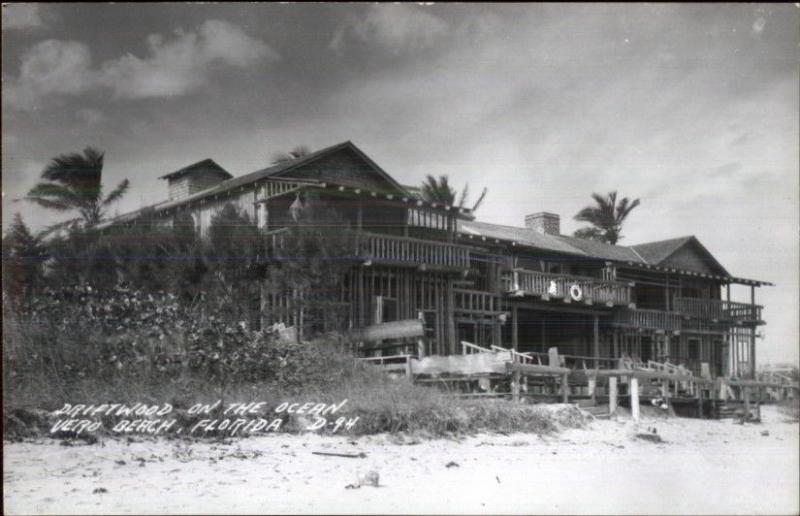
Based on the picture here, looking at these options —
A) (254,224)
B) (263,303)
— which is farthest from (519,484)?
(254,224)

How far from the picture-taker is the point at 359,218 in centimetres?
2175

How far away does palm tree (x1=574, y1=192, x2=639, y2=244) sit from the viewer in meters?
40.7

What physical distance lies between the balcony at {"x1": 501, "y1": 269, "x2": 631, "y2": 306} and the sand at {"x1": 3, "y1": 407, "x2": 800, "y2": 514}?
14658mm

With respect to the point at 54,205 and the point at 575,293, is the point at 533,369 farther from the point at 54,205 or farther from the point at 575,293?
the point at 54,205

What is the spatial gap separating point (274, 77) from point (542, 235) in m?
25.4

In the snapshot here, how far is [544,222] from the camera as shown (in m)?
37.2

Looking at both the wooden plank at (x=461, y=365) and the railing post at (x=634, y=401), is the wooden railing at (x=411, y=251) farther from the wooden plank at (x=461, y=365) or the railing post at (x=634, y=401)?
the railing post at (x=634, y=401)

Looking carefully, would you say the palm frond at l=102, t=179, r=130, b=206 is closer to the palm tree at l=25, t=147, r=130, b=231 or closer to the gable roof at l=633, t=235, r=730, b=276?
the palm tree at l=25, t=147, r=130, b=231

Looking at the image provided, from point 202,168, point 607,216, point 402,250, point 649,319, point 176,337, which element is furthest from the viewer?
point 607,216

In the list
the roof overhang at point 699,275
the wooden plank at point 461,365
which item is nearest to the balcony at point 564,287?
the roof overhang at point 699,275

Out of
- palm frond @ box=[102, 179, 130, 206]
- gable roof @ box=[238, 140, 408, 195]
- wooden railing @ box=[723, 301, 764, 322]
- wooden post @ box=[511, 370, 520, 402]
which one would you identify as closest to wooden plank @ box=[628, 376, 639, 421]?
wooden post @ box=[511, 370, 520, 402]

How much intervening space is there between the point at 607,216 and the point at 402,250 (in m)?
22.2

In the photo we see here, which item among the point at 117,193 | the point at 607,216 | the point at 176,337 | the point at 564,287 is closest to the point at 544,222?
the point at 607,216

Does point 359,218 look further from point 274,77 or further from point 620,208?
point 620,208
